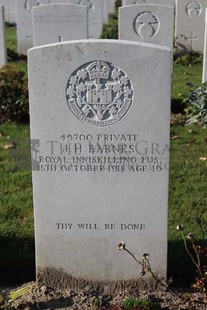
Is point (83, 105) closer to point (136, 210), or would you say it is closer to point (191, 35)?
point (136, 210)

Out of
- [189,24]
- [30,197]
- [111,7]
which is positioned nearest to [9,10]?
[111,7]

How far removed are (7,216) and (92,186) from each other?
139cm

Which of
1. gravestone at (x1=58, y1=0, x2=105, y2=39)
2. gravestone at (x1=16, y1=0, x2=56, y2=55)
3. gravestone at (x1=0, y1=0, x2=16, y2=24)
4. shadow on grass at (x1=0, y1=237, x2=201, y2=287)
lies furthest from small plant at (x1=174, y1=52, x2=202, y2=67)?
shadow on grass at (x1=0, y1=237, x2=201, y2=287)

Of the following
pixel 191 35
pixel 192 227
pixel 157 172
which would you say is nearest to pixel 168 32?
pixel 191 35

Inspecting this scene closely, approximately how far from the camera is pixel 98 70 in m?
3.38

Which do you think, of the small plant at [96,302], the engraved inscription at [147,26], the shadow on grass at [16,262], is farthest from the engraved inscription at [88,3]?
the small plant at [96,302]

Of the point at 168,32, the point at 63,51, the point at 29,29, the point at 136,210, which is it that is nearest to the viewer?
the point at 63,51

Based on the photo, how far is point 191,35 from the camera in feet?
41.6

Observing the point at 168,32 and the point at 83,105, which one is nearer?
the point at 83,105

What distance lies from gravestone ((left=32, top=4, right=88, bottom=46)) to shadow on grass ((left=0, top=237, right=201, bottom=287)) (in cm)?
507

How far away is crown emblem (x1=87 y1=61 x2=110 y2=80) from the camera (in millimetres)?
3369

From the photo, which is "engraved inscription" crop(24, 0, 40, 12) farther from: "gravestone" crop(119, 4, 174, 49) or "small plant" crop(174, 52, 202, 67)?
"gravestone" crop(119, 4, 174, 49)

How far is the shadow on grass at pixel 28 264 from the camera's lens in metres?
3.91

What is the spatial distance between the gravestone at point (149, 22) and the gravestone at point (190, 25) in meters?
3.87
